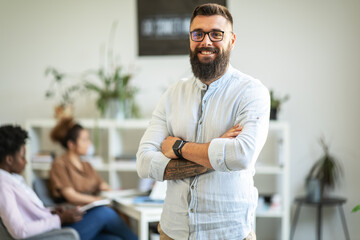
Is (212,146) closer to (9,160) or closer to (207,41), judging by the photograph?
(207,41)

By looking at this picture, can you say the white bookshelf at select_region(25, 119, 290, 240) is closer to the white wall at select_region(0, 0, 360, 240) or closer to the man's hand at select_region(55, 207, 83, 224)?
the white wall at select_region(0, 0, 360, 240)

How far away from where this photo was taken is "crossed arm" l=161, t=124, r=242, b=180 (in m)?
1.65

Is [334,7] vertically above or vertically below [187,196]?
above

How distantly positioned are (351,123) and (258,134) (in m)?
2.96

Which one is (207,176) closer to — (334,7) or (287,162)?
(287,162)

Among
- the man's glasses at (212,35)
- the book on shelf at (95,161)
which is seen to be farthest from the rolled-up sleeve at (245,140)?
the book on shelf at (95,161)

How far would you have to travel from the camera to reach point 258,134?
64.8 inches

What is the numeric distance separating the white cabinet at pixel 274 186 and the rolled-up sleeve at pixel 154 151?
231cm

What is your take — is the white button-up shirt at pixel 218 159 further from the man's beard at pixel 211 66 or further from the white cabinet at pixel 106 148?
the white cabinet at pixel 106 148

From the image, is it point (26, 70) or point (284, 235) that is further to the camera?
point (26, 70)

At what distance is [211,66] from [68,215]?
1.69 meters

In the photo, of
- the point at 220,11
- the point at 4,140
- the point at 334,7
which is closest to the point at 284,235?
the point at 334,7

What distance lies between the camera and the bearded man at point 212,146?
1.65 meters

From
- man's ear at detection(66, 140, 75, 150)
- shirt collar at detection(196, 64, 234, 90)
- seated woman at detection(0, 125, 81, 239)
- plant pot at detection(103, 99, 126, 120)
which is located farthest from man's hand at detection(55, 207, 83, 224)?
shirt collar at detection(196, 64, 234, 90)
